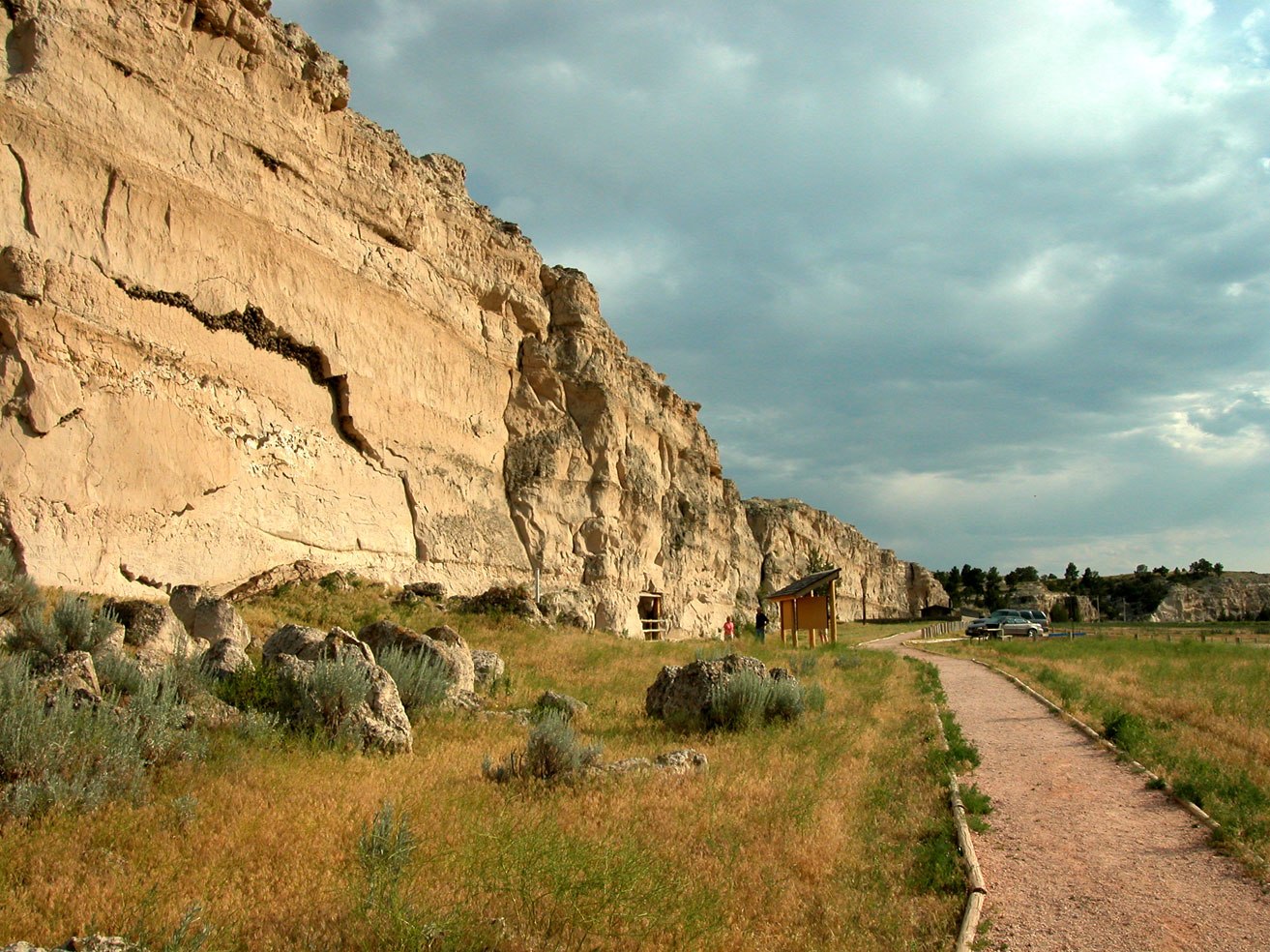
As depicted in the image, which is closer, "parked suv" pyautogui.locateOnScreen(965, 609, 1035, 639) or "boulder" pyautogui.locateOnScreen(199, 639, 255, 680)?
"boulder" pyautogui.locateOnScreen(199, 639, 255, 680)

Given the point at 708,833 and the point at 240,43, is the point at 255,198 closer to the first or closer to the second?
the point at 240,43

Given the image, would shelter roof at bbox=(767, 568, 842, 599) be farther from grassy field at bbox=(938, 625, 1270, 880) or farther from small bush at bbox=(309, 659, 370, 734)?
small bush at bbox=(309, 659, 370, 734)

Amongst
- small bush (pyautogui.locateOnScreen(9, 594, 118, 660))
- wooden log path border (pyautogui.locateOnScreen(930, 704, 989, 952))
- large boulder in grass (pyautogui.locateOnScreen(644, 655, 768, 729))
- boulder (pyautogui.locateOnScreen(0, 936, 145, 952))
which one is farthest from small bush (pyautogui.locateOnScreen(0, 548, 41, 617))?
wooden log path border (pyautogui.locateOnScreen(930, 704, 989, 952))

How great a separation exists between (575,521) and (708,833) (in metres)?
24.3

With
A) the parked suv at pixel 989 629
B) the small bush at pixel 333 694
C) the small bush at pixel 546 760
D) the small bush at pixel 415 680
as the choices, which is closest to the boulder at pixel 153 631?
the small bush at pixel 415 680

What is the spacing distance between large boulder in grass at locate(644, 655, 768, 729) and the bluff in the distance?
987 cm

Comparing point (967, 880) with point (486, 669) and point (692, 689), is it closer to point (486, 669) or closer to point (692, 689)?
point (692, 689)

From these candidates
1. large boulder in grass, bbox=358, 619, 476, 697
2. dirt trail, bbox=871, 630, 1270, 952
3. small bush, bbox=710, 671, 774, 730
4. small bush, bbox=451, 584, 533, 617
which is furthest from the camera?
small bush, bbox=451, 584, 533, 617

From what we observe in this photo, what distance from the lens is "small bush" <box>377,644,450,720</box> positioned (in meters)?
9.03

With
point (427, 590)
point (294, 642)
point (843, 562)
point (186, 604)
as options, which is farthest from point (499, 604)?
point (843, 562)

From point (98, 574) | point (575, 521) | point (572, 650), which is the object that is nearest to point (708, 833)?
point (572, 650)

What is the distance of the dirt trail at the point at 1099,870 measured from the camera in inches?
179

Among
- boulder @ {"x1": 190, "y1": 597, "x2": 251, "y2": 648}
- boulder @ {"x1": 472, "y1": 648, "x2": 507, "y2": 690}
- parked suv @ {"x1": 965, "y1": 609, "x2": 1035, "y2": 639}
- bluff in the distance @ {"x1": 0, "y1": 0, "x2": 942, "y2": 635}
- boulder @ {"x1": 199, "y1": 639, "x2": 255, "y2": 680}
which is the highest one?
bluff in the distance @ {"x1": 0, "y1": 0, "x2": 942, "y2": 635}

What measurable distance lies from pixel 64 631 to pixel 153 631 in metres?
0.95
